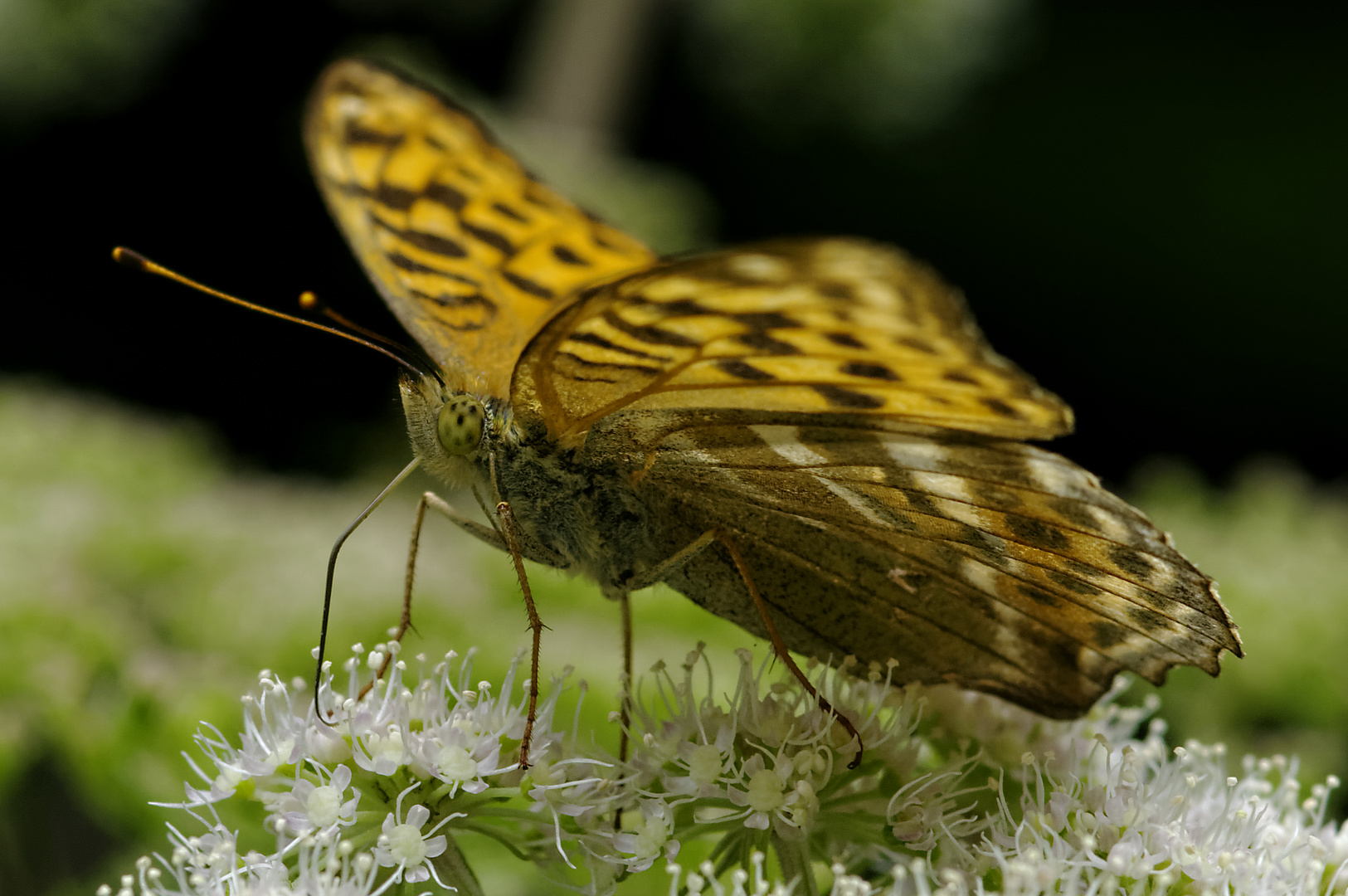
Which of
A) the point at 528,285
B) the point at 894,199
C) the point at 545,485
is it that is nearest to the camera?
the point at 545,485

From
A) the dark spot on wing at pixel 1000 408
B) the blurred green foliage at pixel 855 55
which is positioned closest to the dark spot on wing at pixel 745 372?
the dark spot on wing at pixel 1000 408

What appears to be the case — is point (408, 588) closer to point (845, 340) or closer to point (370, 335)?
point (370, 335)

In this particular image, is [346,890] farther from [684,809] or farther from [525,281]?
[525,281]

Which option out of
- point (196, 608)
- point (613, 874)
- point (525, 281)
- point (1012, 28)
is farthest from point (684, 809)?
point (1012, 28)

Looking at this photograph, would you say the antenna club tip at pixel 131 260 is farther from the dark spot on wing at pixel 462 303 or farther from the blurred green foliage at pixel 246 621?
the blurred green foliage at pixel 246 621

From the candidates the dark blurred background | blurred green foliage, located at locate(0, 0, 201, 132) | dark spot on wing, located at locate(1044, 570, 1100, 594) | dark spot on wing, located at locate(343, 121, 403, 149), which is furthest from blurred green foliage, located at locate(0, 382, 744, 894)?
the dark blurred background

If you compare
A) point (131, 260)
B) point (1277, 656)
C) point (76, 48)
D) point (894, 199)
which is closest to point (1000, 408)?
point (131, 260)

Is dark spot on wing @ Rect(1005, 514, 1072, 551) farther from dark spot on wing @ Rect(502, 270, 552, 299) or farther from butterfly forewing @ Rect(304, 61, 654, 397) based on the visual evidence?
dark spot on wing @ Rect(502, 270, 552, 299)
